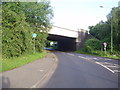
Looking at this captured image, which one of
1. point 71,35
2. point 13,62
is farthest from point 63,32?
point 13,62

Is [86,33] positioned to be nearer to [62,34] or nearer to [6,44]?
[62,34]

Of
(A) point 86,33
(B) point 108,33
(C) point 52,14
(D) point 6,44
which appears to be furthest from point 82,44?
(D) point 6,44

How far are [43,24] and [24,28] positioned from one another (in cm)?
1157

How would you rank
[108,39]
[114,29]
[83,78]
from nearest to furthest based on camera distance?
[83,78] → [114,29] → [108,39]

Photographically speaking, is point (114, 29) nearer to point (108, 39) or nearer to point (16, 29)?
point (108, 39)

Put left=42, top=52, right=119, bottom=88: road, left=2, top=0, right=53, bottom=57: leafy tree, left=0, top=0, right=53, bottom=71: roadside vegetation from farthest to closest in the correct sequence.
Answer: left=2, top=0, right=53, bottom=57: leafy tree → left=0, top=0, right=53, bottom=71: roadside vegetation → left=42, top=52, right=119, bottom=88: road

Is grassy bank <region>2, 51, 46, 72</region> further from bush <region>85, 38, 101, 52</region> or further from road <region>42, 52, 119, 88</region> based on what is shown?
bush <region>85, 38, 101, 52</region>

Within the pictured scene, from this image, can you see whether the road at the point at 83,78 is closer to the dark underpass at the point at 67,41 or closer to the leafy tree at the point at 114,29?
the leafy tree at the point at 114,29

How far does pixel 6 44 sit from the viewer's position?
16.0 m

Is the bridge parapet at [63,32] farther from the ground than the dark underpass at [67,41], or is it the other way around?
the bridge parapet at [63,32]

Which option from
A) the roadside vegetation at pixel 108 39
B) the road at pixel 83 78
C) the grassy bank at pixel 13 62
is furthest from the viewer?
the roadside vegetation at pixel 108 39

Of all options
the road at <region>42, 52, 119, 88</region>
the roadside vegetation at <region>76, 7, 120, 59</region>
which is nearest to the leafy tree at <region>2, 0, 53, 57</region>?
the road at <region>42, 52, 119, 88</region>

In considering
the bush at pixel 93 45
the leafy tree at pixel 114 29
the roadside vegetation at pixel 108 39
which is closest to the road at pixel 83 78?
the roadside vegetation at pixel 108 39

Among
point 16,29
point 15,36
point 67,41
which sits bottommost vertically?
point 67,41
